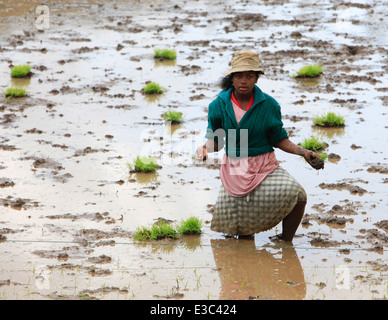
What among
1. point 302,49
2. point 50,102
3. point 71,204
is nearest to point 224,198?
point 71,204

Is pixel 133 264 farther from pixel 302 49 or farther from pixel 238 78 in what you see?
pixel 302 49

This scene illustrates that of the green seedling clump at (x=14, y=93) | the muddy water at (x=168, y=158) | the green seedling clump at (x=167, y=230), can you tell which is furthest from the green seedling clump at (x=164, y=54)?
the green seedling clump at (x=167, y=230)

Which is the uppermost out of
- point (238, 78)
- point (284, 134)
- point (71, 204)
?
point (238, 78)

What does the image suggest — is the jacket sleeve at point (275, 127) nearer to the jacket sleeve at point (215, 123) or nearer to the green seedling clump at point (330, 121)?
the jacket sleeve at point (215, 123)

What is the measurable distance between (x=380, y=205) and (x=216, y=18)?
28.9 ft

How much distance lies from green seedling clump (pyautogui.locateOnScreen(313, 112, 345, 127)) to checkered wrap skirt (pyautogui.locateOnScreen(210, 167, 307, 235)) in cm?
297

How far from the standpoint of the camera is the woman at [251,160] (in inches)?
226

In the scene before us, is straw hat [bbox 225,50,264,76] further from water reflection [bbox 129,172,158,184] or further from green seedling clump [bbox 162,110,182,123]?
green seedling clump [bbox 162,110,182,123]

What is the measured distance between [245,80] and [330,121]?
10.6 ft

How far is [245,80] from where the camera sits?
5688mm

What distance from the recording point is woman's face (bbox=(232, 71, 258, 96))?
5691 millimetres

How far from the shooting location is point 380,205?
659 centimetres

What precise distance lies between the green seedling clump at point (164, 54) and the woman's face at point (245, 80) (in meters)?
6.12

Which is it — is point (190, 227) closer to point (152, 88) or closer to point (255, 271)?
point (255, 271)
